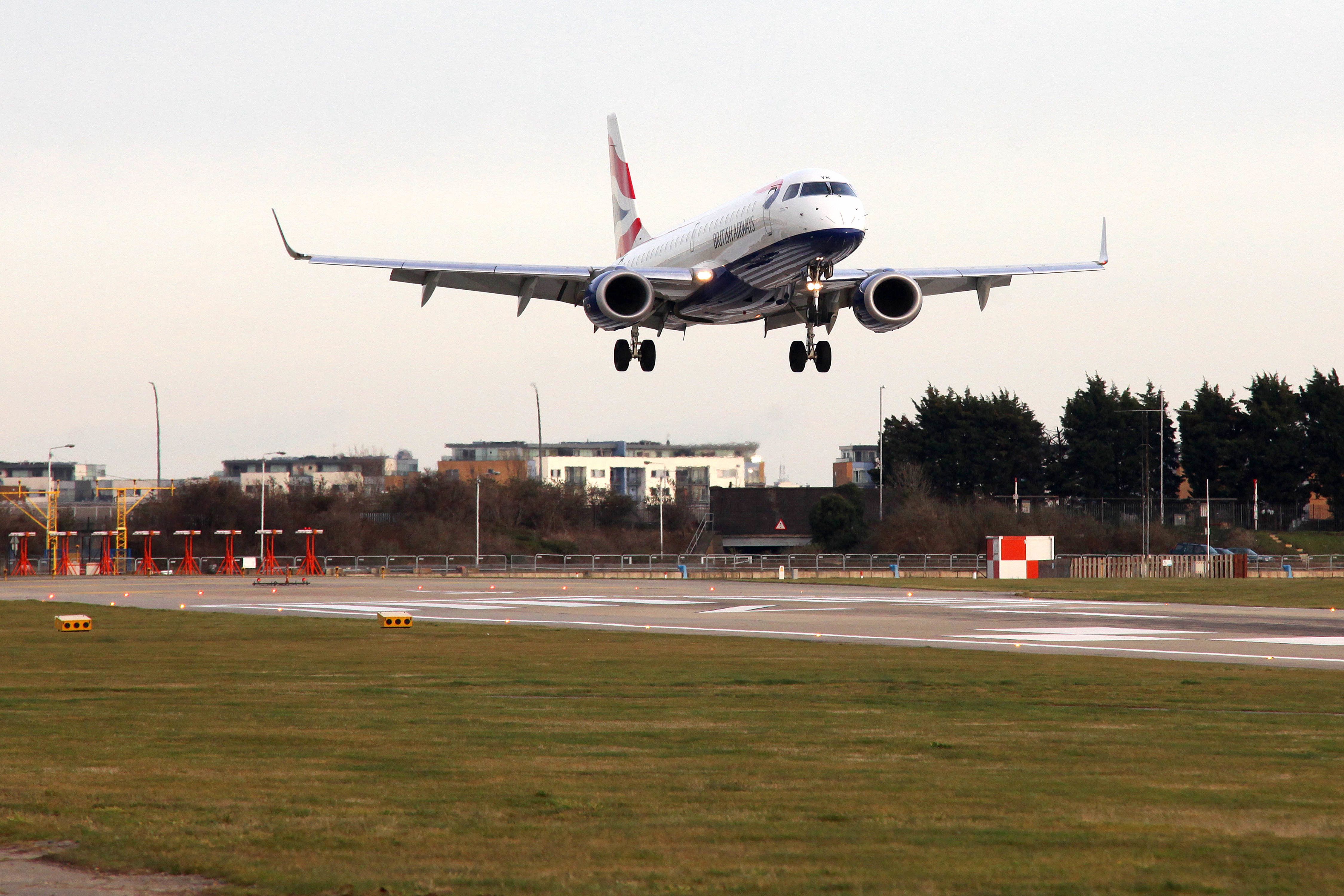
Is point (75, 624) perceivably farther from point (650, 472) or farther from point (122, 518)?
point (650, 472)

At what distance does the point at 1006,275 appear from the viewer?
4531cm

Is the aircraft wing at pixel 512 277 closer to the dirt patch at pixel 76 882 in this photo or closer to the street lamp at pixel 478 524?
the dirt patch at pixel 76 882

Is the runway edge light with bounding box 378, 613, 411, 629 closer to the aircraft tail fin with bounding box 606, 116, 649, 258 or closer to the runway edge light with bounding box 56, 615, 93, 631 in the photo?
the runway edge light with bounding box 56, 615, 93, 631

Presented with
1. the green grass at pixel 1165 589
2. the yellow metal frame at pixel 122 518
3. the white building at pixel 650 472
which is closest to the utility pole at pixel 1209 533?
the green grass at pixel 1165 589

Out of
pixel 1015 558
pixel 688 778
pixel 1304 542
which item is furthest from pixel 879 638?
pixel 1304 542

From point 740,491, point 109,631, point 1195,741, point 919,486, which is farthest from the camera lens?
point 919,486

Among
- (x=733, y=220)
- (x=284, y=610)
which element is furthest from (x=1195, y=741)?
(x=284, y=610)

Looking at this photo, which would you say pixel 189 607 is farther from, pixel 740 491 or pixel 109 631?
pixel 740 491

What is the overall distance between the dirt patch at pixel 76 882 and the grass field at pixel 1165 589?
41.6 metres

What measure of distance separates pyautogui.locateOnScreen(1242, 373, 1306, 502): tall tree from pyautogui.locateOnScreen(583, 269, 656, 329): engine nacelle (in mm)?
90778

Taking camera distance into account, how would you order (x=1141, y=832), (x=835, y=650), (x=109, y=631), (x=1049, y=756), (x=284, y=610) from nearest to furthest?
(x=1141, y=832) < (x=1049, y=756) < (x=835, y=650) < (x=109, y=631) < (x=284, y=610)

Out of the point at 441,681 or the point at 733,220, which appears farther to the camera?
the point at 733,220

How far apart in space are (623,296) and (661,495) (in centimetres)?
8988

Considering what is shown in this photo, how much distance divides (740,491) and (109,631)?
79.1m
